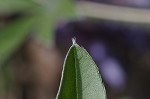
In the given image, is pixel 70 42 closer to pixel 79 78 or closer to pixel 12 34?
pixel 12 34

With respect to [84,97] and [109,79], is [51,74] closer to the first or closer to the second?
[109,79]

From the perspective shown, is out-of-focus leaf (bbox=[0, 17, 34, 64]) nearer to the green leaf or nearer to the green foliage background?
the green foliage background

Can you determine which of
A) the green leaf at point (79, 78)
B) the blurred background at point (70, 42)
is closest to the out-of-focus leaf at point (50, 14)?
the blurred background at point (70, 42)

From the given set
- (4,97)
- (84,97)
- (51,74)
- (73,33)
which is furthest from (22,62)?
(84,97)

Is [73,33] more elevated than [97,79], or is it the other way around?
[73,33]

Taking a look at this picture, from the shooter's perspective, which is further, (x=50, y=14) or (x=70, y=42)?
(x=70, y=42)

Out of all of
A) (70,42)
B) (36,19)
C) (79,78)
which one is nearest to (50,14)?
(36,19)
